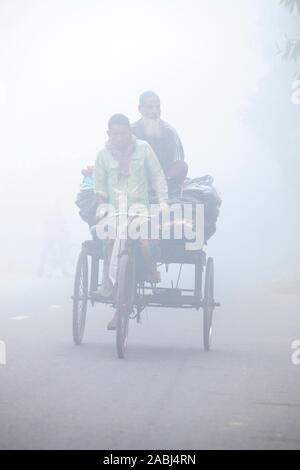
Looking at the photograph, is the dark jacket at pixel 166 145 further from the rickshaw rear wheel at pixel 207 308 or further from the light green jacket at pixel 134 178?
the rickshaw rear wheel at pixel 207 308

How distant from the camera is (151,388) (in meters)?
7.68

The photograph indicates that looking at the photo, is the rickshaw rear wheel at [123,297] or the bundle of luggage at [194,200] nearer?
the rickshaw rear wheel at [123,297]

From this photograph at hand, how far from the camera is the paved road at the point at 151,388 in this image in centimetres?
586

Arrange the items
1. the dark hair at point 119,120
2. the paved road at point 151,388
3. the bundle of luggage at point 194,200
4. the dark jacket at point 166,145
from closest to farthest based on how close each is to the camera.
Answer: the paved road at point 151,388
the dark hair at point 119,120
the bundle of luggage at point 194,200
the dark jacket at point 166,145

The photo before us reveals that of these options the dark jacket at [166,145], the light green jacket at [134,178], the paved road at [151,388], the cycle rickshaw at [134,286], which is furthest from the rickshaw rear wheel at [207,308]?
the dark jacket at [166,145]

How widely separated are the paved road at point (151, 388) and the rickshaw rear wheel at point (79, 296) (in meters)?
0.17

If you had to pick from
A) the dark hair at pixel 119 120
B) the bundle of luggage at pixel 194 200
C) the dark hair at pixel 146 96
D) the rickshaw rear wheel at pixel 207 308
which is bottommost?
the rickshaw rear wheel at pixel 207 308

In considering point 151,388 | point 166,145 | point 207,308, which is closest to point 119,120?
point 166,145

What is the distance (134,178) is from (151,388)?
3.10m

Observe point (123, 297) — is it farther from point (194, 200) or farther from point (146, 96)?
point (146, 96)

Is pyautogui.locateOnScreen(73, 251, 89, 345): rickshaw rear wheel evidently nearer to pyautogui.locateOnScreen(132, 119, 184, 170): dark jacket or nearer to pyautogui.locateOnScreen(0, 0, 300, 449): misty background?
pyautogui.locateOnScreen(0, 0, 300, 449): misty background

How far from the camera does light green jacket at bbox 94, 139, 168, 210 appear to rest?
10.4 m

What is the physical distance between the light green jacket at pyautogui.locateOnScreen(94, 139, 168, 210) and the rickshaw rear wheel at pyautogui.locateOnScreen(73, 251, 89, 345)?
60cm

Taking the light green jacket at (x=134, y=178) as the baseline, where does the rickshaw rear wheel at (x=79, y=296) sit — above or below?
below
